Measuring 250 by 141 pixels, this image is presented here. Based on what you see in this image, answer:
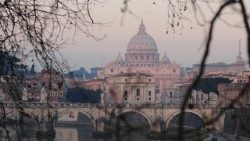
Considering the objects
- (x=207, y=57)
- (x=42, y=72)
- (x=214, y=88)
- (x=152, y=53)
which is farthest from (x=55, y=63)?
(x=152, y=53)

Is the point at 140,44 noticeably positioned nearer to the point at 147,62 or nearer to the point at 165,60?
the point at 147,62

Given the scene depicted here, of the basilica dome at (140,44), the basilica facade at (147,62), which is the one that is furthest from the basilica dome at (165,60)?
the basilica dome at (140,44)

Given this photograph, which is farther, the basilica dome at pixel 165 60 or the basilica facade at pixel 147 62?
the basilica dome at pixel 165 60

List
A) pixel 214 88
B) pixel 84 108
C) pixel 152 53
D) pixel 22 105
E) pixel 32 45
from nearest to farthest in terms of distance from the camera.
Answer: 1. pixel 32 45
2. pixel 22 105
3. pixel 214 88
4. pixel 84 108
5. pixel 152 53

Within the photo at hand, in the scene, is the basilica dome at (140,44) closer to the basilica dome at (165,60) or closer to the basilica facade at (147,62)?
the basilica facade at (147,62)

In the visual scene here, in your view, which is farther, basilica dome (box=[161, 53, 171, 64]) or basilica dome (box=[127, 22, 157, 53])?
basilica dome (box=[161, 53, 171, 64])

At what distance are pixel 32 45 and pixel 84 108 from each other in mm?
26278

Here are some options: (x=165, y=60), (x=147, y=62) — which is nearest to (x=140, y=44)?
(x=147, y=62)

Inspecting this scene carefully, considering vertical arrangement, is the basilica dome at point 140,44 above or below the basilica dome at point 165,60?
above

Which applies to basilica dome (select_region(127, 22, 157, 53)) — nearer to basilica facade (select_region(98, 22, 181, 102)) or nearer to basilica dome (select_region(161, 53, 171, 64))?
basilica facade (select_region(98, 22, 181, 102))

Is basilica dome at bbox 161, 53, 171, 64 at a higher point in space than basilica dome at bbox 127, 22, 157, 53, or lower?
lower

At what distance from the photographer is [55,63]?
144cm

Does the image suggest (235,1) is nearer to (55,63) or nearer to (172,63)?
(55,63)

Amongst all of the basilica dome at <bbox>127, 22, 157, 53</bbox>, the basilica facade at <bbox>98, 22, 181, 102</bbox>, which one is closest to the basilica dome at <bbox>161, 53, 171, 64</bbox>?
the basilica facade at <bbox>98, 22, 181, 102</bbox>
